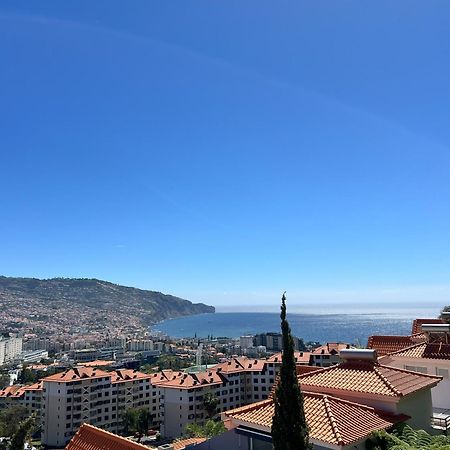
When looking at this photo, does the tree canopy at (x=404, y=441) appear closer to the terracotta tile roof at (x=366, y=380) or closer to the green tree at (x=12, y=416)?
the terracotta tile roof at (x=366, y=380)

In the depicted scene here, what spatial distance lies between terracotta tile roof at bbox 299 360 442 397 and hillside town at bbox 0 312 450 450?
1.2 inches

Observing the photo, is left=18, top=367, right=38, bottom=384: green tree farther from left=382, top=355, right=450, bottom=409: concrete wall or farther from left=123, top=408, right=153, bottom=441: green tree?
left=382, top=355, right=450, bottom=409: concrete wall

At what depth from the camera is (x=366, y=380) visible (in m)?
12.4

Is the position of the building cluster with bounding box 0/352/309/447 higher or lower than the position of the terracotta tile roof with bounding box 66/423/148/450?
lower

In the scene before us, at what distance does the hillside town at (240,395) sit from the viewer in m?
10.7

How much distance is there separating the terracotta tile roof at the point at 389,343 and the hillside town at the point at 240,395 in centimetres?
5

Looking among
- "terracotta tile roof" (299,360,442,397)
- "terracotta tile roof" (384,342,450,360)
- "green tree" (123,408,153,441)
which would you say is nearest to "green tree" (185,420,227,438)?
"terracotta tile roof" (299,360,442,397)

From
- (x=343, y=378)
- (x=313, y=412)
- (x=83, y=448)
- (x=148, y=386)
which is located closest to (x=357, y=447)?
(x=313, y=412)

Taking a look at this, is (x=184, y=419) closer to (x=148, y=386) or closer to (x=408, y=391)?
(x=148, y=386)

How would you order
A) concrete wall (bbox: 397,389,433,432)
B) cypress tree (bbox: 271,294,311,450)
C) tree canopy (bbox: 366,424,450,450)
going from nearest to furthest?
cypress tree (bbox: 271,294,311,450) < tree canopy (bbox: 366,424,450,450) < concrete wall (bbox: 397,389,433,432)

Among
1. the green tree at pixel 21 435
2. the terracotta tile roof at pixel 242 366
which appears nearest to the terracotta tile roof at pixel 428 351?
the green tree at pixel 21 435

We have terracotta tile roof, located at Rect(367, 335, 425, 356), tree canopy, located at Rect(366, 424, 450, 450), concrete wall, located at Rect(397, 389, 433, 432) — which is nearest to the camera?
tree canopy, located at Rect(366, 424, 450, 450)

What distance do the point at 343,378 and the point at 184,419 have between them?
69456 mm

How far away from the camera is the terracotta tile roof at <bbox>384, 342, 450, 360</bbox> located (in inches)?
627
